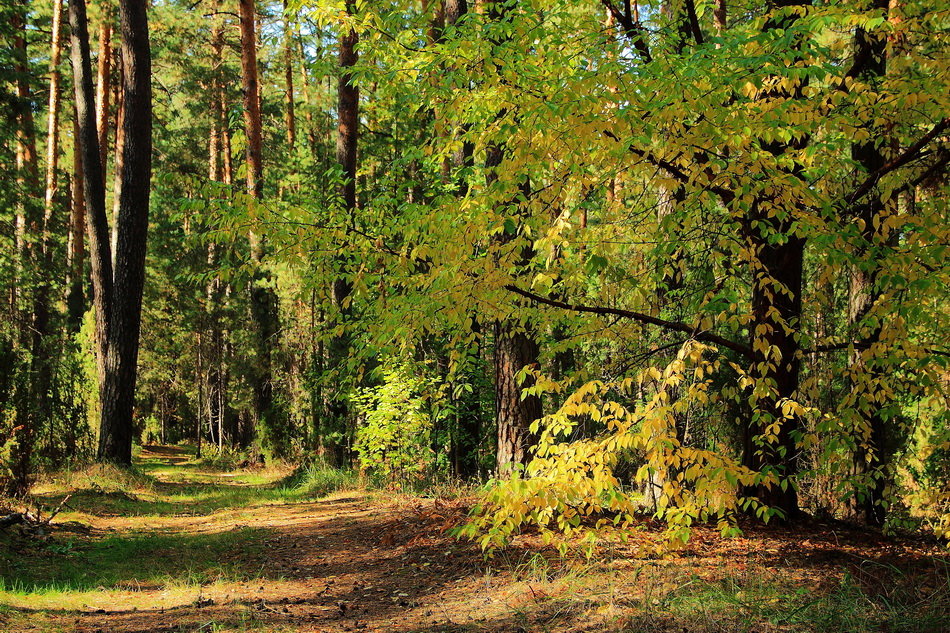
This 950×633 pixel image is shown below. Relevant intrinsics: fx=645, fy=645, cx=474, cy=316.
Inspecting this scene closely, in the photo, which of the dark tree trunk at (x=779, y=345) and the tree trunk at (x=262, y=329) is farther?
the tree trunk at (x=262, y=329)

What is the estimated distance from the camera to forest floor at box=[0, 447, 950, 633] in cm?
357

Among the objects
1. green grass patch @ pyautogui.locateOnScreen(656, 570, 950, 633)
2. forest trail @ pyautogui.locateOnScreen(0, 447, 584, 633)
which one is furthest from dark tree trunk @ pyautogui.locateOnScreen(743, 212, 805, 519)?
forest trail @ pyautogui.locateOnScreen(0, 447, 584, 633)

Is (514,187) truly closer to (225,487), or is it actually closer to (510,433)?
(510,433)

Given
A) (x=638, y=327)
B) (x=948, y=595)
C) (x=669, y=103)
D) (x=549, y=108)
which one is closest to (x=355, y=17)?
(x=549, y=108)

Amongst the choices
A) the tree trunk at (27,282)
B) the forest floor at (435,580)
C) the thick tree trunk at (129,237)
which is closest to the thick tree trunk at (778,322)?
the forest floor at (435,580)

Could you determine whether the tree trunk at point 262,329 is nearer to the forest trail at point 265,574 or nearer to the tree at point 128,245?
the tree at point 128,245

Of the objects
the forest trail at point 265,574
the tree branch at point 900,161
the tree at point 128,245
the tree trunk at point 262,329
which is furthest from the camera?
the tree trunk at point 262,329

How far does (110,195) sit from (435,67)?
2792cm

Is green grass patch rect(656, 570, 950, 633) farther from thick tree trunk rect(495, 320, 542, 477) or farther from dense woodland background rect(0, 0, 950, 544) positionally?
thick tree trunk rect(495, 320, 542, 477)

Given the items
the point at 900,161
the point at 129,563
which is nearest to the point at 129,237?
Answer: the point at 129,563

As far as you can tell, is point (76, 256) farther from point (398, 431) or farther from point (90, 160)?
point (398, 431)

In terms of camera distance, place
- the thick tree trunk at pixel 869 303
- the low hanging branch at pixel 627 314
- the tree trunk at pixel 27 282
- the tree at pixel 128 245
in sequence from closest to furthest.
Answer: the thick tree trunk at pixel 869 303, the low hanging branch at pixel 627 314, the tree trunk at pixel 27 282, the tree at pixel 128 245

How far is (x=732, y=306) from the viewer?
159 inches

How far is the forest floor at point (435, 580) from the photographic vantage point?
11.7ft
